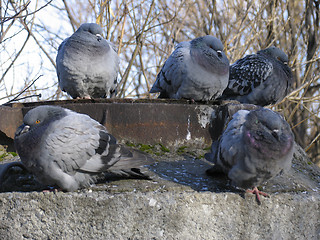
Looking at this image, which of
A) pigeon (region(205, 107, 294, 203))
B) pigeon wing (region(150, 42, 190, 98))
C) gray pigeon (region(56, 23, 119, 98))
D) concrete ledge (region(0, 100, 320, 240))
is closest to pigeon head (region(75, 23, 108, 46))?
gray pigeon (region(56, 23, 119, 98))

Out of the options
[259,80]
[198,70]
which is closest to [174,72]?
[198,70]

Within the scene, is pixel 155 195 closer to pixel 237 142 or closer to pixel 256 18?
pixel 237 142

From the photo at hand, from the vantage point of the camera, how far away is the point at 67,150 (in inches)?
120

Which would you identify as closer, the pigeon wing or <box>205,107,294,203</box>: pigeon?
<box>205,107,294,203</box>: pigeon

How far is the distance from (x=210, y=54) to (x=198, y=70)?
0.26 metres

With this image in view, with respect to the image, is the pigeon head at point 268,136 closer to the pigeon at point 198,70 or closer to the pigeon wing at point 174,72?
the pigeon at point 198,70

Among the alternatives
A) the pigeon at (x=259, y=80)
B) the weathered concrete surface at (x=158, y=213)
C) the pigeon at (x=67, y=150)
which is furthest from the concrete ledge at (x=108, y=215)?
the pigeon at (x=259, y=80)

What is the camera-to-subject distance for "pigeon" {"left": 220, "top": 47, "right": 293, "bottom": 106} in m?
6.02

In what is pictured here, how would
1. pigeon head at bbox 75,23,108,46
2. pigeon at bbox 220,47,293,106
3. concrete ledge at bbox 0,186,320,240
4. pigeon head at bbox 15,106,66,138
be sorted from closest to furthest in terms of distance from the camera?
concrete ledge at bbox 0,186,320,240 → pigeon head at bbox 15,106,66,138 → pigeon head at bbox 75,23,108,46 → pigeon at bbox 220,47,293,106

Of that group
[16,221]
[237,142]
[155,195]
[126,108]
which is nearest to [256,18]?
[126,108]

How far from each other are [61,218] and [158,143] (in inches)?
57.4

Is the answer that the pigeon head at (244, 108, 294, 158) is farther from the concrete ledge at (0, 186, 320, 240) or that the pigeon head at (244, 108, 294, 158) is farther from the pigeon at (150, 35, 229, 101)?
the pigeon at (150, 35, 229, 101)

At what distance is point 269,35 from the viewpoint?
8.58 meters

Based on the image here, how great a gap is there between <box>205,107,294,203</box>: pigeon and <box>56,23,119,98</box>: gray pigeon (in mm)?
2373
